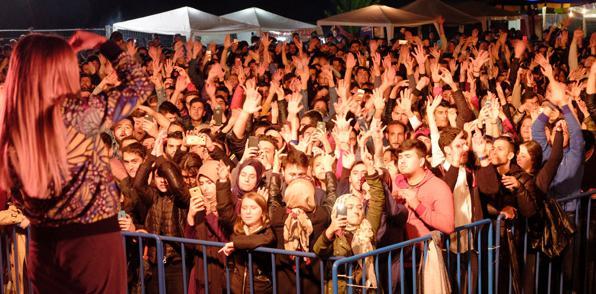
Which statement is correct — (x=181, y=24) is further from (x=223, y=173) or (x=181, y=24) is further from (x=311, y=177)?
(x=223, y=173)

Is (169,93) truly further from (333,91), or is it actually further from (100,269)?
(100,269)

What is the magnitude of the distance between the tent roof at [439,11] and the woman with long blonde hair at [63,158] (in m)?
20.1

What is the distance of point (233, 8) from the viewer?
2089 inches

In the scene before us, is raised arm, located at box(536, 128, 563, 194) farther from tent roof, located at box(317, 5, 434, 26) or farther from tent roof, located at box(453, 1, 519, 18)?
tent roof, located at box(453, 1, 519, 18)

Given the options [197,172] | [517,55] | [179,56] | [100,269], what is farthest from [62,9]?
[100,269]

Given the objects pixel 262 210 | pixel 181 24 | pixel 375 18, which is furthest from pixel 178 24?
pixel 262 210

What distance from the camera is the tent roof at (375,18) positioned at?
22.6m

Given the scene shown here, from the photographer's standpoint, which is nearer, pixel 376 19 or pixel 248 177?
pixel 248 177

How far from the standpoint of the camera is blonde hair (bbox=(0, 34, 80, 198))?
4.78 metres

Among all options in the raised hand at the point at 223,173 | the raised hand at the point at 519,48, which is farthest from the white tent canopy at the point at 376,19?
the raised hand at the point at 223,173

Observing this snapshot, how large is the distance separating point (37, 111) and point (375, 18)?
61.1 ft

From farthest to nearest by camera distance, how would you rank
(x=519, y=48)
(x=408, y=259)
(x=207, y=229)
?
(x=519, y=48)
(x=207, y=229)
(x=408, y=259)

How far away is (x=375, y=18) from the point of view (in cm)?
2289

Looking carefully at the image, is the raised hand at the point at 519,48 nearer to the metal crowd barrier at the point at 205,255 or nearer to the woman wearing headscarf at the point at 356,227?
the woman wearing headscarf at the point at 356,227
